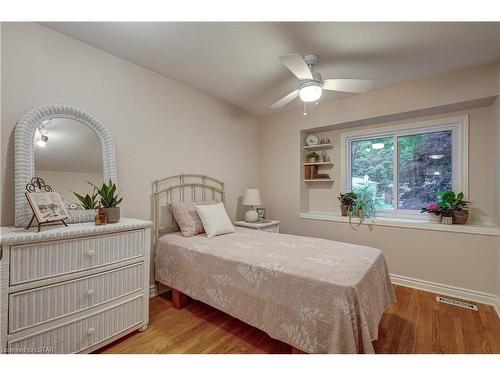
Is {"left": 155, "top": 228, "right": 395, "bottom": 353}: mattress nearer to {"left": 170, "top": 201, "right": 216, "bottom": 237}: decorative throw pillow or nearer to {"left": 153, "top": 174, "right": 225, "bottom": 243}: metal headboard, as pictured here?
{"left": 170, "top": 201, "right": 216, "bottom": 237}: decorative throw pillow

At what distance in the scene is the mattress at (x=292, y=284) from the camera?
121cm

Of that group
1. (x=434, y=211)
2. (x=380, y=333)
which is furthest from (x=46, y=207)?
(x=434, y=211)

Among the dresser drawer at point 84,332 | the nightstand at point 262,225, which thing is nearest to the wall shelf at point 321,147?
the nightstand at point 262,225

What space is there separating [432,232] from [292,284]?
214cm

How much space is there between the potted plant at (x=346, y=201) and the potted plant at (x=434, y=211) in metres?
Result: 0.79

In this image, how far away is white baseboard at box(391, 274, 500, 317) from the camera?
2.21 metres

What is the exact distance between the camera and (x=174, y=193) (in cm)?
262

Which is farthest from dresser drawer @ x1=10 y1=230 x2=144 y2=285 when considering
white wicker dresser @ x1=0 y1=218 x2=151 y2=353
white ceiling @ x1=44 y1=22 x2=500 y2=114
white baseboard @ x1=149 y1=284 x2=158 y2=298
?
white ceiling @ x1=44 y1=22 x2=500 y2=114

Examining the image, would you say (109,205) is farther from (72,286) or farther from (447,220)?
(447,220)

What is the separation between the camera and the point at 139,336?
173 cm

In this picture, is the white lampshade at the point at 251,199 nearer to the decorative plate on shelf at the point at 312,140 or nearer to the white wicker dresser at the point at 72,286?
the decorative plate on shelf at the point at 312,140
